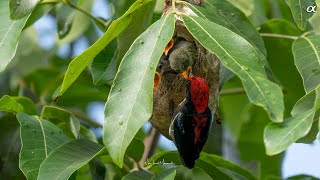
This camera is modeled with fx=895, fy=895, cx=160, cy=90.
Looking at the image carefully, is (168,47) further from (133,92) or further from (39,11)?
(39,11)

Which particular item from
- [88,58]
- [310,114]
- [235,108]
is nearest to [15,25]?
[88,58]

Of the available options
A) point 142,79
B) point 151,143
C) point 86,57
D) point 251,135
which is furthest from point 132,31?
point 251,135

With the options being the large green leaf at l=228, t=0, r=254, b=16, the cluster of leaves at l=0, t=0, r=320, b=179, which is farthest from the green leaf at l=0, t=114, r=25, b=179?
the large green leaf at l=228, t=0, r=254, b=16

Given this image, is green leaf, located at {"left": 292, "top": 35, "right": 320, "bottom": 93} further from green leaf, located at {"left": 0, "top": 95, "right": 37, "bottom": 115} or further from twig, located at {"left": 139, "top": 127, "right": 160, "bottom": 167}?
twig, located at {"left": 139, "top": 127, "right": 160, "bottom": 167}

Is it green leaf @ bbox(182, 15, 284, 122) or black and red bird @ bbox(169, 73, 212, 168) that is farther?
black and red bird @ bbox(169, 73, 212, 168)

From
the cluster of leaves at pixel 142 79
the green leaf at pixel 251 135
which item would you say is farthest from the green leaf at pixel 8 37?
the green leaf at pixel 251 135

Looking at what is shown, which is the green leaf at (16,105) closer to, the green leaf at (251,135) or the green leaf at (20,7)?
the green leaf at (20,7)
